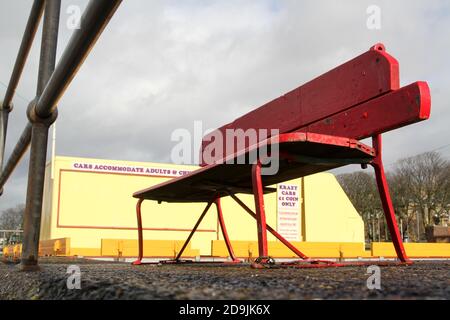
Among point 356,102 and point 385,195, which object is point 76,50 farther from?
point 385,195

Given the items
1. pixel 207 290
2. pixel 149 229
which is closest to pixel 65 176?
pixel 149 229

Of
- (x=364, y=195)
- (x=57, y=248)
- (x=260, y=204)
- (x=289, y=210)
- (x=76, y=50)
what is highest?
(x=364, y=195)

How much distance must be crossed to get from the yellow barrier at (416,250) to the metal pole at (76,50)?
1444 cm

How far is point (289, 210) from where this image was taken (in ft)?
71.2

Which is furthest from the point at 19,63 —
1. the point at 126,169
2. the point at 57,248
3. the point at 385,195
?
the point at 126,169

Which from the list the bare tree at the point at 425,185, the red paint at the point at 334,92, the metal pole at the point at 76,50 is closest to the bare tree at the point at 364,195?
the bare tree at the point at 425,185

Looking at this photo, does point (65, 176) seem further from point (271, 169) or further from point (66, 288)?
point (66, 288)

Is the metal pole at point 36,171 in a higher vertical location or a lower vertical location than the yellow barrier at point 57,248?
higher

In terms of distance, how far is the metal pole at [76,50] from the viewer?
1.22 meters

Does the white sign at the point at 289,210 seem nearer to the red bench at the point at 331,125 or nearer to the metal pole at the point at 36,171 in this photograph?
the red bench at the point at 331,125

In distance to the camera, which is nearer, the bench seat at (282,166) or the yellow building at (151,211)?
the bench seat at (282,166)

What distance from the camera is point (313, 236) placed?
2211cm

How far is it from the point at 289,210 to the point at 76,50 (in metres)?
20.7
